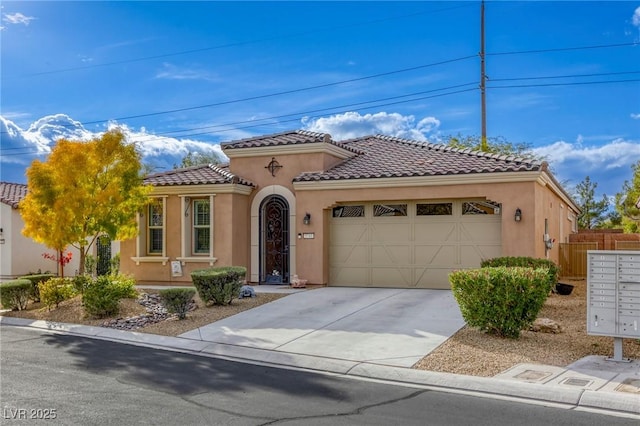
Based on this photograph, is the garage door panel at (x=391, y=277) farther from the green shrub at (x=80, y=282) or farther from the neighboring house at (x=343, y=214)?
the green shrub at (x=80, y=282)

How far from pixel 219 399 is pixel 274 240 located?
36.4 feet

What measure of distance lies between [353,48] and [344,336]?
587 inches

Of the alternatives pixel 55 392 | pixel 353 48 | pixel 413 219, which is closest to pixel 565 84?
pixel 353 48

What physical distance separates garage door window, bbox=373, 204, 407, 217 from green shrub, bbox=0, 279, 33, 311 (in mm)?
9364

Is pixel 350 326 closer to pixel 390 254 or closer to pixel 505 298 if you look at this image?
pixel 505 298

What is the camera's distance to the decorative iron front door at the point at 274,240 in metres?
17.9

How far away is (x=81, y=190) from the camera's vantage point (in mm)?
14578

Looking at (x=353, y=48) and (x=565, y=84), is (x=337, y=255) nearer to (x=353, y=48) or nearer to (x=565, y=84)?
(x=353, y=48)

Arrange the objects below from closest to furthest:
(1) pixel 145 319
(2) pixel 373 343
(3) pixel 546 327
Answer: (2) pixel 373 343 < (3) pixel 546 327 < (1) pixel 145 319

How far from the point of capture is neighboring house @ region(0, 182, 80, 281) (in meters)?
24.5

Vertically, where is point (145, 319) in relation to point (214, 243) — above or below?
below

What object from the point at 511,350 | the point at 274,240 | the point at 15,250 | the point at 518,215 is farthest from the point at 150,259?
the point at 511,350

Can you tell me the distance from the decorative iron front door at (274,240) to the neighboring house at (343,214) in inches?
1.2

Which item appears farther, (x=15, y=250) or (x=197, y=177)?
(x=15, y=250)
